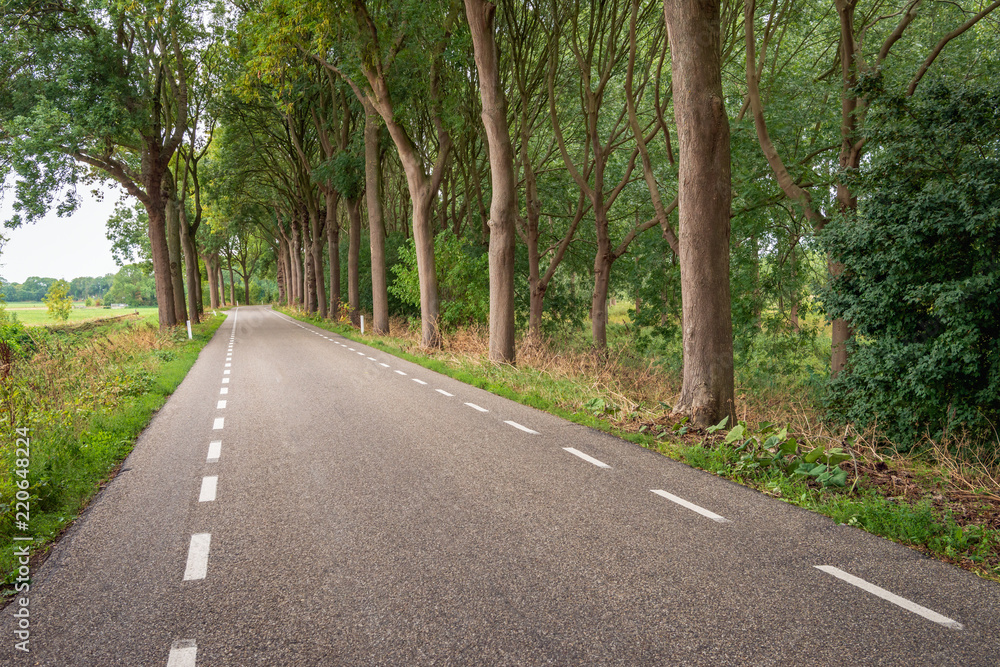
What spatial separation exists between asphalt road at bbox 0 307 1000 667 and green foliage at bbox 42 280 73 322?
66.6ft

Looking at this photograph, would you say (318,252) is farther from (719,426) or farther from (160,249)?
(719,426)

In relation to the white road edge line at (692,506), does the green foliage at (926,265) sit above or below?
above

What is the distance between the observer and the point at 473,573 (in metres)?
3.92

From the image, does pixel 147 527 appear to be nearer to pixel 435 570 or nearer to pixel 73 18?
pixel 435 570

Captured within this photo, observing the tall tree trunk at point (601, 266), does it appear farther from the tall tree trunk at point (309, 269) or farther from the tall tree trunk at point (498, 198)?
the tall tree trunk at point (309, 269)

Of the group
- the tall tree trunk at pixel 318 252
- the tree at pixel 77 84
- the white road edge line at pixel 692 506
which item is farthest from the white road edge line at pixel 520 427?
the tall tree trunk at pixel 318 252

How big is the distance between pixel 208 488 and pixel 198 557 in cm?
171

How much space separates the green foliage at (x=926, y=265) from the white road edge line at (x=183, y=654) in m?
7.89

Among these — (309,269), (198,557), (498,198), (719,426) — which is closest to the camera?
(198,557)

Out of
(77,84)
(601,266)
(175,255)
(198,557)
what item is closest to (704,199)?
(198,557)

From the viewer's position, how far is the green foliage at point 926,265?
702cm

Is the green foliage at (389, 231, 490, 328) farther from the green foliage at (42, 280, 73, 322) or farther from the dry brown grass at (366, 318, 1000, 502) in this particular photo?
the green foliage at (42, 280, 73, 322)

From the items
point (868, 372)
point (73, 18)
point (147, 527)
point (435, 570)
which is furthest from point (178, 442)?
point (73, 18)

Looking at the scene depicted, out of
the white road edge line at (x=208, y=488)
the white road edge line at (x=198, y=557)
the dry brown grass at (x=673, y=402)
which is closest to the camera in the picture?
the white road edge line at (x=198, y=557)
